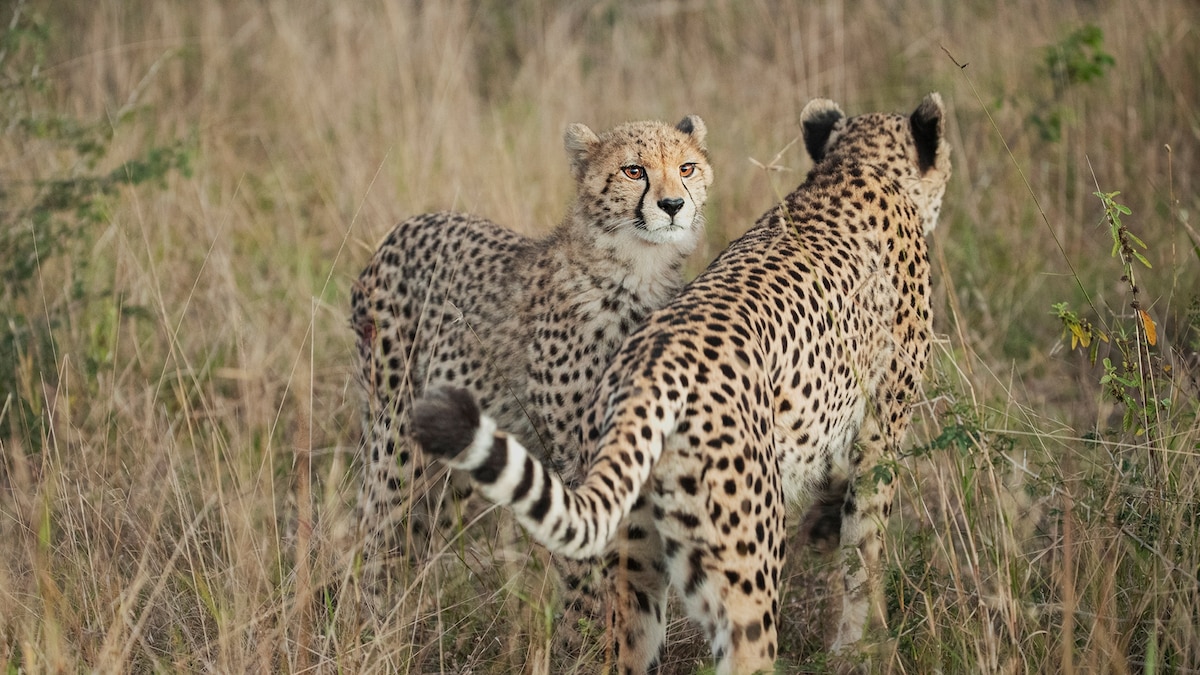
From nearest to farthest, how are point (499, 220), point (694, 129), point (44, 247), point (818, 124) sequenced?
point (694, 129) → point (818, 124) → point (44, 247) → point (499, 220)

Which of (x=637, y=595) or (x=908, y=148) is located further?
(x=908, y=148)

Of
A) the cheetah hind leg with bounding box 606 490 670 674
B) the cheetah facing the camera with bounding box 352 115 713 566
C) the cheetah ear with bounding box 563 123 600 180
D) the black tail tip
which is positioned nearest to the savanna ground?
the cheetah facing the camera with bounding box 352 115 713 566

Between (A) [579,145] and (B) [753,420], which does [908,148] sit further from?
(B) [753,420]

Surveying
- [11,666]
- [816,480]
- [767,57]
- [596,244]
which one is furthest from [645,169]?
[767,57]

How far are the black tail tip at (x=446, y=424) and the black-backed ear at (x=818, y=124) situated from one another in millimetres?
2174

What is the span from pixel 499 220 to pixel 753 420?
3093mm

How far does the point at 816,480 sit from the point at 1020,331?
223 cm

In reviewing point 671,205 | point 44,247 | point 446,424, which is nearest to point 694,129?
point 671,205

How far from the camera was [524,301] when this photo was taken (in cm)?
384

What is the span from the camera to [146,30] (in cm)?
766

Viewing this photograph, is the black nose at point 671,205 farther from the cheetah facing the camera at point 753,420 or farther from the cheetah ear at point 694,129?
the cheetah ear at point 694,129

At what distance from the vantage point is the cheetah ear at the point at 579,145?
12.4ft

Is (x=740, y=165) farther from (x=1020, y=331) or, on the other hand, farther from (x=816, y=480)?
(x=816, y=480)

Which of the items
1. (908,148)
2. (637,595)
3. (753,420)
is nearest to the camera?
(753,420)
